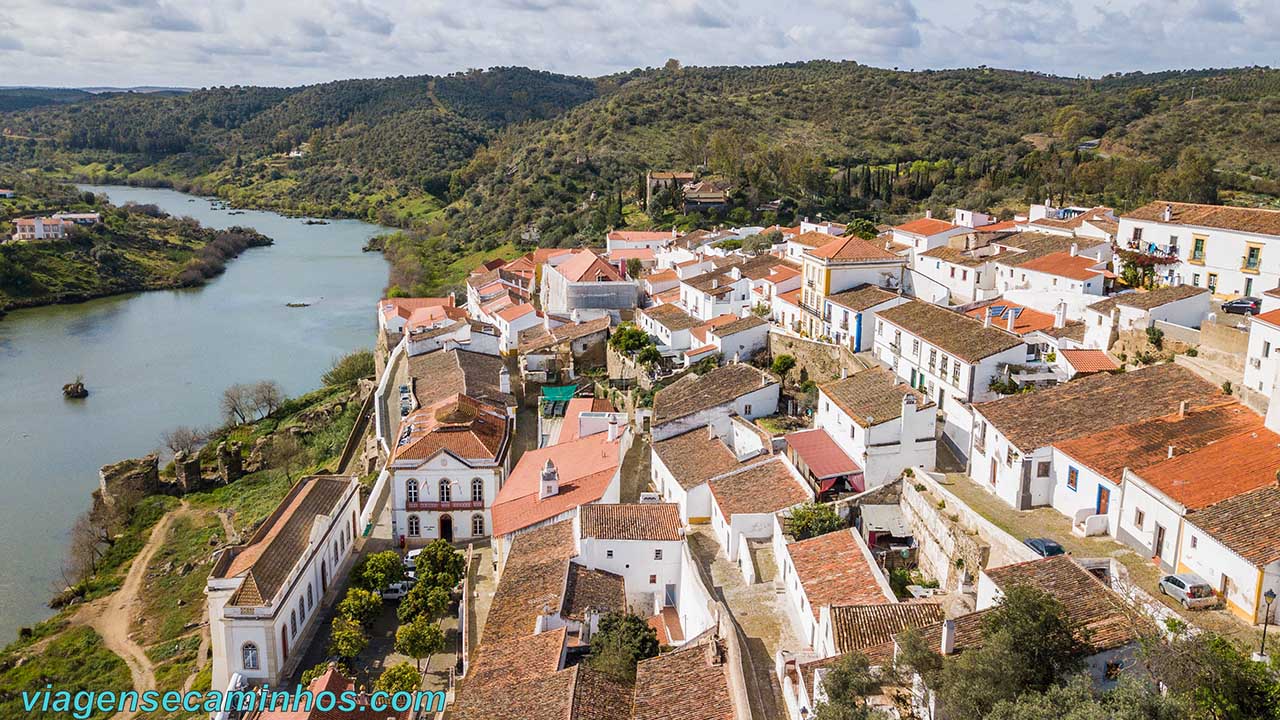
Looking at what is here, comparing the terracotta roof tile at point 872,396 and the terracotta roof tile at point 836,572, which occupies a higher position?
the terracotta roof tile at point 872,396

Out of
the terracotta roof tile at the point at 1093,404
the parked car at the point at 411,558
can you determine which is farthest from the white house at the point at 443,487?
the terracotta roof tile at the point at 1093,404

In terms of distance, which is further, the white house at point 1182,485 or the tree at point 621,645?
the tree at point 621,645

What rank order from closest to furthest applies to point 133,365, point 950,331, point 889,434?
point 889,434 < point 950,331 < point 133,365

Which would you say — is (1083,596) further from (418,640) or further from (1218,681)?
(418,640)

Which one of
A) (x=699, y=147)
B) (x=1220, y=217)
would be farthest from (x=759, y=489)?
(x=699, y=147)

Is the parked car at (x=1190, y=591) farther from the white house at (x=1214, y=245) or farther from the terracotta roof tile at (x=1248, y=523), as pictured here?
the white house at (x=1214, y=245)

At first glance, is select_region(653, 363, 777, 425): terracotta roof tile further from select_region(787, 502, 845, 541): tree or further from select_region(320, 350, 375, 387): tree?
select_region(320, 350, 375, 387): tree

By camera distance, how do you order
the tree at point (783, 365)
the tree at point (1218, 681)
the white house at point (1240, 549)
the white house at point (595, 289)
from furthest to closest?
the white house at point (595, 289) < the tree at point (783, 365) < the white house at point (1240, 549) < the tree at point (1218, 681)

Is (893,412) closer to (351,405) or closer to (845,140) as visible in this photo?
(351,405)
